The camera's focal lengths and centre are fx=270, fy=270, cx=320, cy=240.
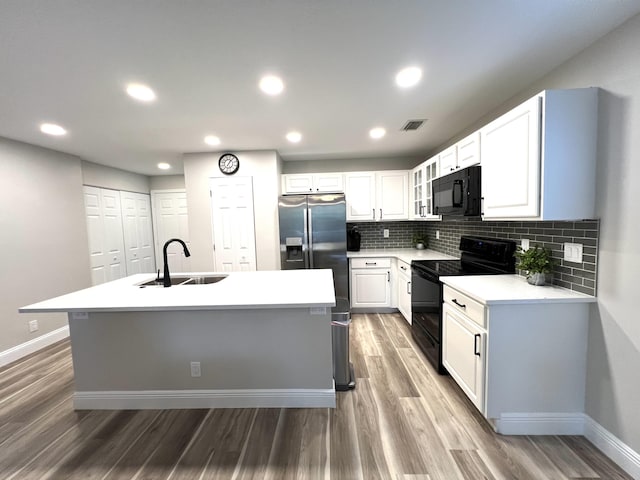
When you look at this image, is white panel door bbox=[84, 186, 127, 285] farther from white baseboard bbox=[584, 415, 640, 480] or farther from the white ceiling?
white baseboard bbox=[584, 415, 640, 480]

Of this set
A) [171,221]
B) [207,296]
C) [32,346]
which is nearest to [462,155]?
[207,296]

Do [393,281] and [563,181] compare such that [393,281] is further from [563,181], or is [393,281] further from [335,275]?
[563,181]

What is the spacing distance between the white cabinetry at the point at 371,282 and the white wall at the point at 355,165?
157cm

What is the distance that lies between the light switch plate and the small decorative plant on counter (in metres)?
2.47

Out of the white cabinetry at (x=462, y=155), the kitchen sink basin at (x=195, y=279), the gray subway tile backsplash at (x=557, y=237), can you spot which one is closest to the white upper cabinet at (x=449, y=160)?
the white cabinetry at (x=462, y=155)

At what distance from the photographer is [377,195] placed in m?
4.12

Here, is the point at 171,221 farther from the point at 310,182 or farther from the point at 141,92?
the point at 141,92

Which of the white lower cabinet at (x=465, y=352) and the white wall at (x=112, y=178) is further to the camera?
the white wall at (x=112, y=178)

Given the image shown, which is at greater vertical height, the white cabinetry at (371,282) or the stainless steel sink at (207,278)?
the stainless steel sink at (207,278)

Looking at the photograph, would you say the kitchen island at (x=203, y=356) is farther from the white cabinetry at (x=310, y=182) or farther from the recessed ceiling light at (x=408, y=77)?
the white cabinetry at (x=310, y=182)

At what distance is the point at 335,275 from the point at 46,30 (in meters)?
3.23

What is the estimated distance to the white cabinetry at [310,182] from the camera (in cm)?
409

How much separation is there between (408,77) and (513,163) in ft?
3.01

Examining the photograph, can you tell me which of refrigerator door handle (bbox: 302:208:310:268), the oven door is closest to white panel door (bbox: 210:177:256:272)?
refrigerator door handle (bbox: 302:208:310:268)
